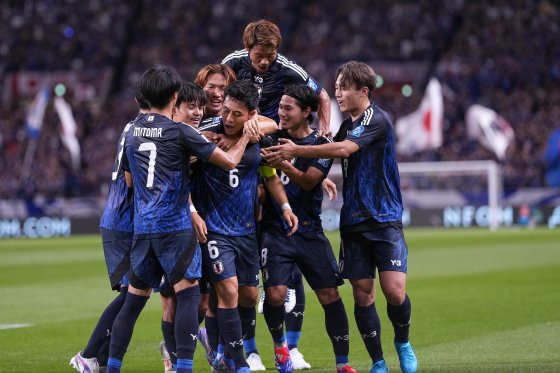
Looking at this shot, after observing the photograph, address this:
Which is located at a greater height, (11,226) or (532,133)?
(532,133)

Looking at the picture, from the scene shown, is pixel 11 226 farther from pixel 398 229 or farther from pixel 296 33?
pixel 398 229

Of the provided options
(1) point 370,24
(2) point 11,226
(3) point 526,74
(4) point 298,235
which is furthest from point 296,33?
(4) point 298,235

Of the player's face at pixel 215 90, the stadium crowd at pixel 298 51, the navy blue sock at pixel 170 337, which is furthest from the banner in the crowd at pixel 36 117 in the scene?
the navy blue sock at pixel 170 337

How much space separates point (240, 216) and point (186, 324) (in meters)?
0.99

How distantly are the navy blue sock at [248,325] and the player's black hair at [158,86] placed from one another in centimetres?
188

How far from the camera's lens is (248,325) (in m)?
8.02

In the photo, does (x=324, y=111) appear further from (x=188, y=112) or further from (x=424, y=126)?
(x=424, y=126)

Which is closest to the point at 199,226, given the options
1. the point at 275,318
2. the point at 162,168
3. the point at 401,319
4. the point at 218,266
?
the point at 218,266

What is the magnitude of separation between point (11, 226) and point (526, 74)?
1796 cm

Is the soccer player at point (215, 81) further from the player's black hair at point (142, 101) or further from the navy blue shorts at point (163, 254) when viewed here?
the navy blue shorts at point (163, 254)

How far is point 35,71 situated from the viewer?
39.5 metres

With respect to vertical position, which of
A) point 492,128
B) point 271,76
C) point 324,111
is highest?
point 271,76

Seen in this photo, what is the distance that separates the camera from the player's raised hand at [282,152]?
7.38 meters

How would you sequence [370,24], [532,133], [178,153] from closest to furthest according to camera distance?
[178,153], [532,133], [370,24]
